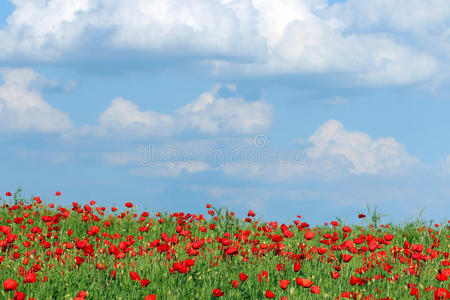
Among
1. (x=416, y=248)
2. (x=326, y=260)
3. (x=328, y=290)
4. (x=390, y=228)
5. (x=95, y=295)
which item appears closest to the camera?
(x=95, y=295)

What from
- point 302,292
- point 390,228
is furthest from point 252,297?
point 390,228

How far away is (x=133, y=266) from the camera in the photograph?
247 inches

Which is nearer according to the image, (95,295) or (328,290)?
(95,295)

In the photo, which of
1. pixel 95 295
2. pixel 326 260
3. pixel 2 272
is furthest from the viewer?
pixel 326 260

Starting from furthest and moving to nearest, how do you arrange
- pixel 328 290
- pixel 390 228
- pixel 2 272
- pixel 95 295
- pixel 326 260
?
1. pixel 390 228
2. pixel 326 260
3. pixel 2 272
4. pixel 328 290
5. pixel 95 295

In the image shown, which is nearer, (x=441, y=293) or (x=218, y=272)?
(x=441, y=293)

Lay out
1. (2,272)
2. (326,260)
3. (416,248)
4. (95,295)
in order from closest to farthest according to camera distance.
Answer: (95,295)
(2,272)
(416,248)
(326,260)

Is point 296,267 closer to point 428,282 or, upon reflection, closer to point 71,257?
point 428,282

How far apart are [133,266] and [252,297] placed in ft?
5.90

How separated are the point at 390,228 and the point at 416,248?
4.41m

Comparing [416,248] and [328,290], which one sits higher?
[416,248]

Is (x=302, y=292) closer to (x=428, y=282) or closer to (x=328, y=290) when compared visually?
(x=328, y=290)

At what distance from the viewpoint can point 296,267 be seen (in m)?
5.60

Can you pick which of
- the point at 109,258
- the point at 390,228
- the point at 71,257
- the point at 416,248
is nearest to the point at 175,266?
the point at 109,258
